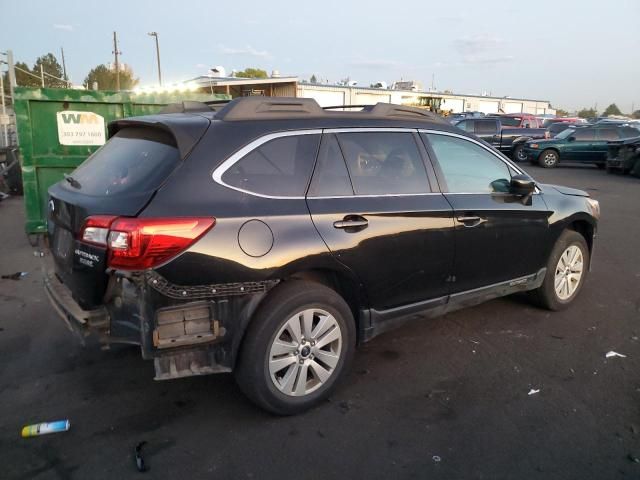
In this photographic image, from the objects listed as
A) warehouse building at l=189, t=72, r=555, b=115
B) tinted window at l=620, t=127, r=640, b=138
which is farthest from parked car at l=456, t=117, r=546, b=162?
warehouse building at l=189, t=72, r=555, b=115

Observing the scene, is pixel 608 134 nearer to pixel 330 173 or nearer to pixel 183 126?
pixel 330 173

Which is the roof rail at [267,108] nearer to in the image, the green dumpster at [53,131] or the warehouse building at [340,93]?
the green dumpster at [53,131]

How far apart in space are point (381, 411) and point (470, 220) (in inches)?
61.6

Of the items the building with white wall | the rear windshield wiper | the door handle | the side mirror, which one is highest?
the building with white wall

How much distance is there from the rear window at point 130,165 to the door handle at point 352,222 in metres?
1.03

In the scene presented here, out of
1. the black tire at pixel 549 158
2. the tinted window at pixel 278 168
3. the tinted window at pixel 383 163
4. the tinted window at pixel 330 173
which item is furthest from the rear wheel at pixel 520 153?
the tinted window at pixel 278 168

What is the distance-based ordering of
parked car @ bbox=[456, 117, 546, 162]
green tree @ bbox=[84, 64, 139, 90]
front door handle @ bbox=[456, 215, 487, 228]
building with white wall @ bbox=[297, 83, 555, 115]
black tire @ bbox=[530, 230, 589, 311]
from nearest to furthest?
1. front door handle @ bbox=[456, 215, 487, 228]
2. black tire @ bbox=[530, 230, 589, 311]
3. parked car @ bbox=[456, 117, 546, 162]
4. building with white wall @ bbox=[297, 83, 555, 115]
5. green tree @ bbox=[84, 64, 139, 90]

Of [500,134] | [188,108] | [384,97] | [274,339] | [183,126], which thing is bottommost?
[274,339]

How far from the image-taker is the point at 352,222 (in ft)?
11.0

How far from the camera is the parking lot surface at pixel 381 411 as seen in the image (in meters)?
2.82

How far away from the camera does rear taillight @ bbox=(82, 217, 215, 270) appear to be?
269cm

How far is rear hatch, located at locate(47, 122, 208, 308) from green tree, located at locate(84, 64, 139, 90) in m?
66.2

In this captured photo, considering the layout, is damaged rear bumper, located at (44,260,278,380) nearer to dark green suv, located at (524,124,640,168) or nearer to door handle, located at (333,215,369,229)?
door handle, located at (333,215,369,229)

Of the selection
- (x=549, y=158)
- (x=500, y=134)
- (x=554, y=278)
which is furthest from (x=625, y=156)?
(x=554, y=278)
